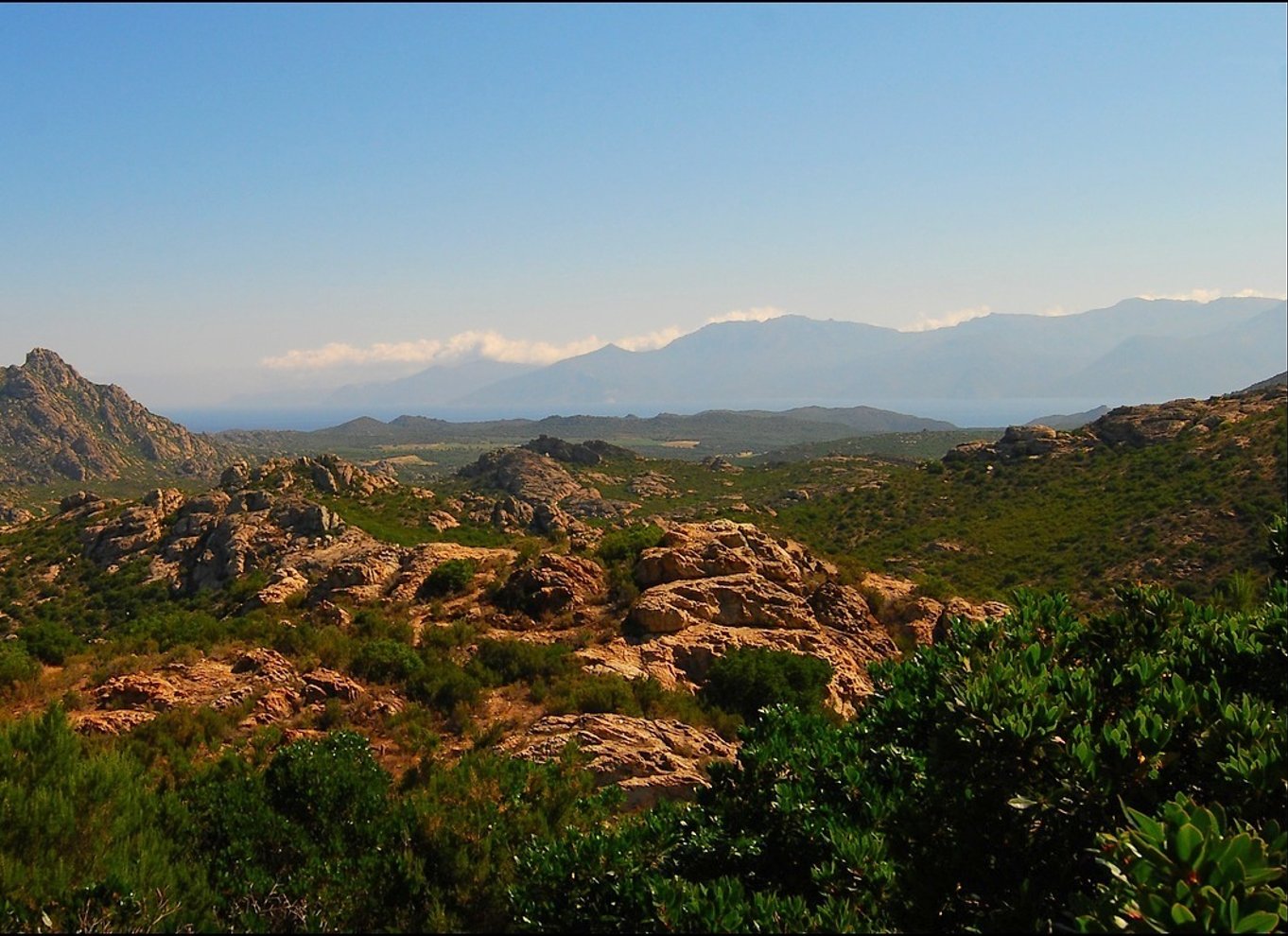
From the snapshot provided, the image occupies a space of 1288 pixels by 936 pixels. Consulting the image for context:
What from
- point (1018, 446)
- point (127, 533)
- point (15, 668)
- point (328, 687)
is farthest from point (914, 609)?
point (127, 533)

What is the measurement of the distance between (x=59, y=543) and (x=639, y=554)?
43.5 m

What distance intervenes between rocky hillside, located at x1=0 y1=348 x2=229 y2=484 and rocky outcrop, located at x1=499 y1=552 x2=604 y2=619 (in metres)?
133

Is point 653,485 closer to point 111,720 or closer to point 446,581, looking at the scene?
point 446,581

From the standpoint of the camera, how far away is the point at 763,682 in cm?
1307

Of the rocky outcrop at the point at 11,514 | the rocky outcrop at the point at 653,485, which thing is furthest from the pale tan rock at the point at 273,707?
the rocky outcrop at the point at 11,514

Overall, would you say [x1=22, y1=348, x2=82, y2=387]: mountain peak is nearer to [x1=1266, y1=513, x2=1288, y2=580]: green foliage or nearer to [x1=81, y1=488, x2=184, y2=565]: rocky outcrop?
[x1=81, y1=488, x2=184, y2=565]: rocky outcrop

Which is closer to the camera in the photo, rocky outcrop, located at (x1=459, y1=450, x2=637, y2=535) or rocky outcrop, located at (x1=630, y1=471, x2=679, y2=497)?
rocky outcrop, located at (x1=459, y1=450, x2=637, y2=535)

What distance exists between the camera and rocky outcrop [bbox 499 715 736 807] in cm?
971

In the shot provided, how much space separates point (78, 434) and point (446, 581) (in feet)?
499

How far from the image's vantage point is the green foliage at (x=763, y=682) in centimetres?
1282

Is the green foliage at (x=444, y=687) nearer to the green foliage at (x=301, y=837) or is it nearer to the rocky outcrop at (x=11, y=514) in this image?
the green foliage at (x=301, y=837)

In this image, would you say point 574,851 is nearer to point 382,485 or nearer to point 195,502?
point 195,502

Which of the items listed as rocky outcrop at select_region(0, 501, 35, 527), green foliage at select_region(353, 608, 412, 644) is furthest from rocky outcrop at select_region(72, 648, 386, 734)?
rocky outcrop at select_region(0, 501, 35, 527)

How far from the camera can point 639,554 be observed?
1903 cm
